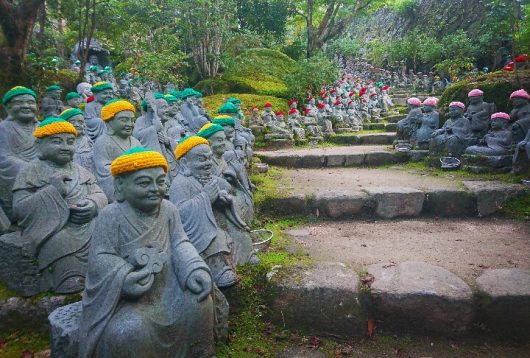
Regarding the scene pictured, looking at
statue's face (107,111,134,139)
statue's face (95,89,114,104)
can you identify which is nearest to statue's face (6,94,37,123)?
statue's face (107,111,134,139)

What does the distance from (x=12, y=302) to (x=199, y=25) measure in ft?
42.8

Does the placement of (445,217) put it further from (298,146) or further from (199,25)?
(199,25)

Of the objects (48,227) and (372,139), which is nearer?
Result: (48,227)

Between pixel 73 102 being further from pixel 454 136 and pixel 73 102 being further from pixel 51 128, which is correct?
pixel 454 136

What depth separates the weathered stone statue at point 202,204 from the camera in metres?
3.47

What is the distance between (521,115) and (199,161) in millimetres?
6873

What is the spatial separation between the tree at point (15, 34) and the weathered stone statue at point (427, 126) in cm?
886

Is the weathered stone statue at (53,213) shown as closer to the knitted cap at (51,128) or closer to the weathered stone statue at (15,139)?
the knitted cap at (51,128)

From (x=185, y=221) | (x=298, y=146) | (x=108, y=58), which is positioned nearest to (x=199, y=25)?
(x=298, y=146)

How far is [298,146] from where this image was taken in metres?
11.8

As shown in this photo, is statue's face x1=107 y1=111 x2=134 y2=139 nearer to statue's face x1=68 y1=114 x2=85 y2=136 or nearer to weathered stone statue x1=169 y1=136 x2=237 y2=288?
statue's face x1=68 y1=114 x2=85 y2=136

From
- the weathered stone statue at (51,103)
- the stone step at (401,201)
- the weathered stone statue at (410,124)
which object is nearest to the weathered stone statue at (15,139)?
the weathered stone statue at (51,103)

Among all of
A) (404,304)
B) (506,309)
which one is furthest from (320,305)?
(506,309)

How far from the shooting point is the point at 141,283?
8.06 feet
